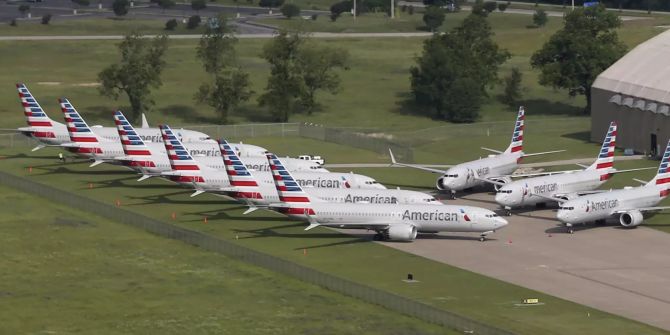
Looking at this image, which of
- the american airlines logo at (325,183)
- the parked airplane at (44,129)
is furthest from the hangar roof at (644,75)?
the parked airplane at (44,129)

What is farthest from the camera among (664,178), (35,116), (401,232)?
(35,116)

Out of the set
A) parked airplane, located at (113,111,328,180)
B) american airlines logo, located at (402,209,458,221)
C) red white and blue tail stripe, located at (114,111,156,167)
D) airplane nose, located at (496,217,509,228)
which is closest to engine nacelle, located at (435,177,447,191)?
parked airplane, located at (113,111,328,180)

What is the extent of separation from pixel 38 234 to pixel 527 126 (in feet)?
269

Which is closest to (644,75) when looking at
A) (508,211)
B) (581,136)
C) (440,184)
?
(581,136)

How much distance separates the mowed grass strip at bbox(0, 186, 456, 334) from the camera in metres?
105

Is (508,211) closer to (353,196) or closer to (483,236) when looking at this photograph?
(483,236)

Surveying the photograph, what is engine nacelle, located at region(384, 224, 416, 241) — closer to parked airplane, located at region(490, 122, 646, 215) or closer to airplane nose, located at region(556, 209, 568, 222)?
airplane nose, located at region(556, 209, 568, 222)

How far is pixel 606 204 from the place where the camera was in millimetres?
134875

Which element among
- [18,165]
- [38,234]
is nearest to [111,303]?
[38,234]

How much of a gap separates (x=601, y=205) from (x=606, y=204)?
637 millimetres

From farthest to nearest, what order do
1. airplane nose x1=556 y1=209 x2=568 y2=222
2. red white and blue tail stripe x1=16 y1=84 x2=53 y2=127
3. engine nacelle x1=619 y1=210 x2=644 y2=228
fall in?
red white and blue tail stripe x1=16 y1=84 x2=53 y2=127
engine nacelle x1=619 y1=210 x2=644 y2=228
airplane nose x1=556 y1=209 x2=568 y2=222

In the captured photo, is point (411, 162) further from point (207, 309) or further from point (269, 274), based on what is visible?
point (207, 309)

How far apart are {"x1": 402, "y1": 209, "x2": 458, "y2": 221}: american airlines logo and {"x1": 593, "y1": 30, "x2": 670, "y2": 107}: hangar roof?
2002 inches

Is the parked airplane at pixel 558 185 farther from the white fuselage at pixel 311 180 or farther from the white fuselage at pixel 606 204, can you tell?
the white fuselage at pixel 311 180
